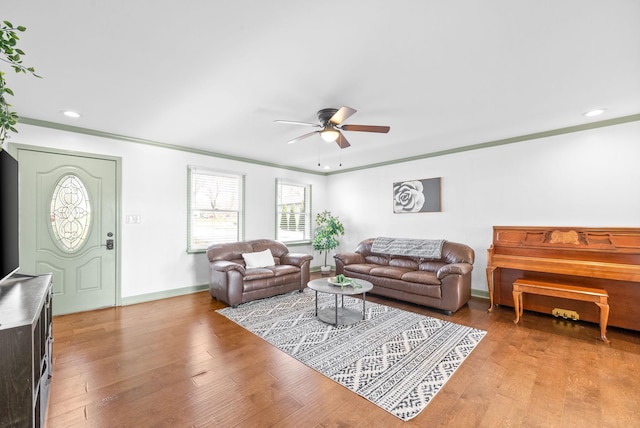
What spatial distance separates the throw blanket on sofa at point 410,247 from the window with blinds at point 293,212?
75.5 inches

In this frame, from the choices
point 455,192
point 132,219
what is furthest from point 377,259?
point 132,219

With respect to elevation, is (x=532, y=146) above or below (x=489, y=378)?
above

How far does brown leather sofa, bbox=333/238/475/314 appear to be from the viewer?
3688 mm

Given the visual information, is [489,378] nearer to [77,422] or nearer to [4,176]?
[77,422]

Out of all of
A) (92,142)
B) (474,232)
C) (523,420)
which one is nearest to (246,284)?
(92,142)

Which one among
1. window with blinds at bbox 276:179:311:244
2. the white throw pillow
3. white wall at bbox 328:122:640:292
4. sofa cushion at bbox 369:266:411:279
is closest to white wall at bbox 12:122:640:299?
white wall at bbox 328:122:640:292

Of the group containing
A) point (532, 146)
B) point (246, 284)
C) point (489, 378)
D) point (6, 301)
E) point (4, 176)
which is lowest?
point (489, 378)

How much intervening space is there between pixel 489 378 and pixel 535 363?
0.58 metres

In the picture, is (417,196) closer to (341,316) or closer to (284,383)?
(341,316)

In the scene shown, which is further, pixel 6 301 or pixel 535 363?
pixel 535 363

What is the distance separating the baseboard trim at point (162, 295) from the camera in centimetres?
409

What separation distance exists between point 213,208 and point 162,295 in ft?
5.35

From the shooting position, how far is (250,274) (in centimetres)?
407

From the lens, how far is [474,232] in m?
4.54
